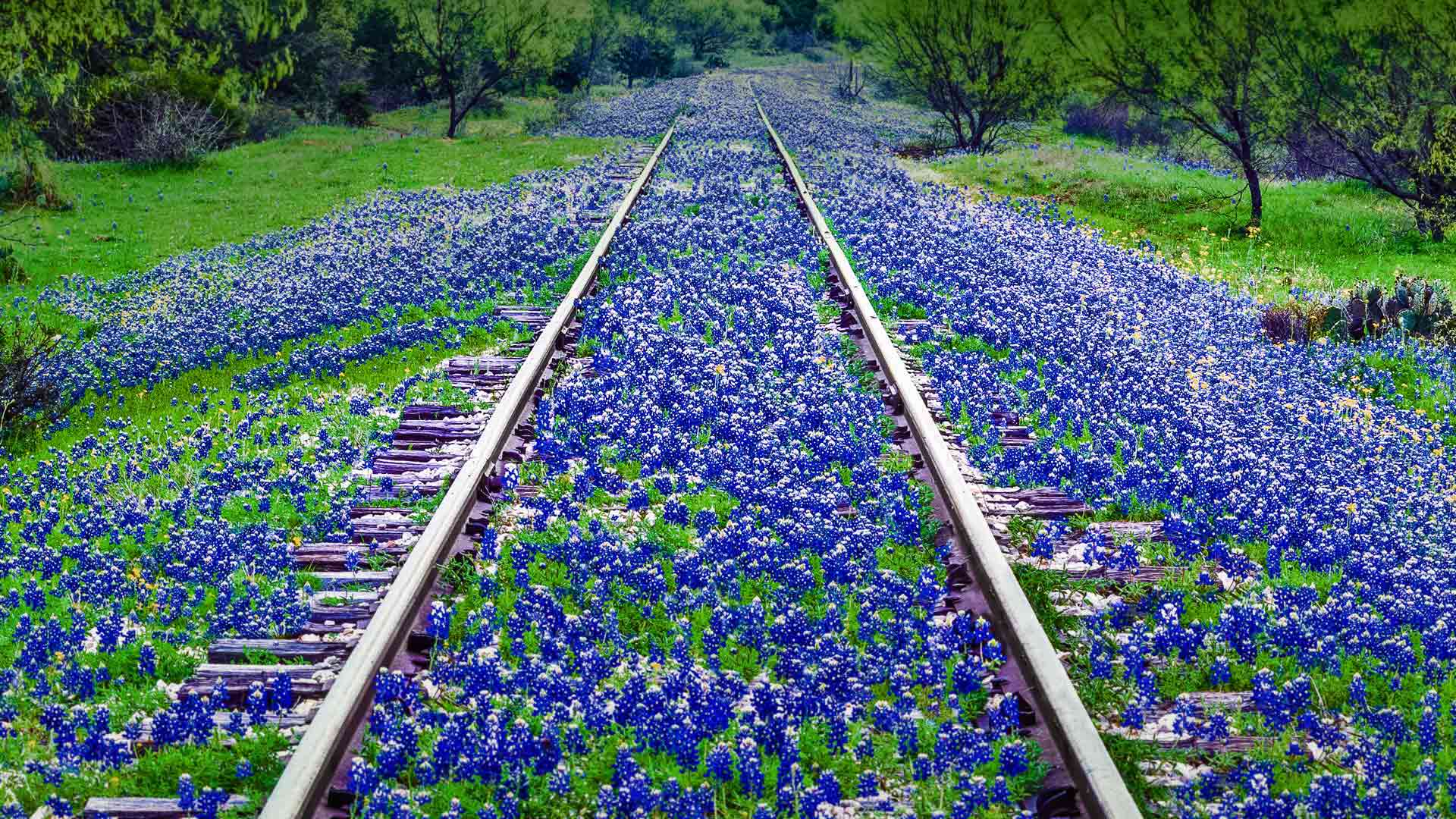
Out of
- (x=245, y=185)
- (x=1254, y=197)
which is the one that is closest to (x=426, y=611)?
(x=1254, y=197)

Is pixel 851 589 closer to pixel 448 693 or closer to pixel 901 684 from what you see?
pixel 901 684

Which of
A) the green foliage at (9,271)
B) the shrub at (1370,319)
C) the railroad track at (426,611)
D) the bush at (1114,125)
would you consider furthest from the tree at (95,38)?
the bush at (1114,125)

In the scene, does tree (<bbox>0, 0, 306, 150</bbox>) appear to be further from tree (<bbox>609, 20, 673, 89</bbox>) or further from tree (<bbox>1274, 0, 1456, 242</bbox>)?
tree (<bbox>609, 20, 673, 89</bbox>)

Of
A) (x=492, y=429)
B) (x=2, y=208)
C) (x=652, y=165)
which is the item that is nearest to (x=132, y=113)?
(x=2, y=208)

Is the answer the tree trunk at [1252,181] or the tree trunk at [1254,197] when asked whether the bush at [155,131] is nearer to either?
the tree trunk at [1252,181]

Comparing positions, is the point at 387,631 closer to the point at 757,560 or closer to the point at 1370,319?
the point at 757,560

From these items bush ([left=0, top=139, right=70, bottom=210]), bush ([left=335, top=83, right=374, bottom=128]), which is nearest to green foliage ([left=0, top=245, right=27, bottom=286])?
bush ([left=0, top=139, right=70, bottom=210])
